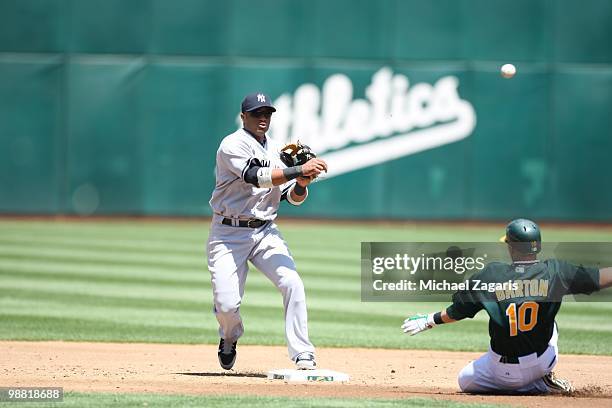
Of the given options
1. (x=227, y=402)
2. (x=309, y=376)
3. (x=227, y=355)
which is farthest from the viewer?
(x=227, y=355)

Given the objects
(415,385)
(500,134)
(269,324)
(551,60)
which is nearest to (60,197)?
(500,134)

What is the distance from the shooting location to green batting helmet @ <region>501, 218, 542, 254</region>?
20.2 feet

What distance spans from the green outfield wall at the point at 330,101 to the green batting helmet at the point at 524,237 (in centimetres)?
1500

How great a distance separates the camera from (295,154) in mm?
7246

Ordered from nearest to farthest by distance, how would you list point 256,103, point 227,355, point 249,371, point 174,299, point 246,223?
point 256,103, point 246,223, point 227,355, point 249,371, point 174,299

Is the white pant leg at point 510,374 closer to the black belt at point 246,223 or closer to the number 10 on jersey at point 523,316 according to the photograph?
the number 10 on jersey at point 523,316

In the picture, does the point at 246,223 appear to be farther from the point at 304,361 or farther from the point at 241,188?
the point at 304,361

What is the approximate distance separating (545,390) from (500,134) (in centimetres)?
1538

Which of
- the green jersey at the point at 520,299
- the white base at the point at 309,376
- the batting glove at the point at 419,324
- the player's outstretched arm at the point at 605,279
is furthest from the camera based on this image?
the white base at the point at 309,376

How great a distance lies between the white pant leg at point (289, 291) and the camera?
22.9ft

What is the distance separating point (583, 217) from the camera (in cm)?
2186

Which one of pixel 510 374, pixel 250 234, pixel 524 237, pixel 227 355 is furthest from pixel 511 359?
pixel 227 355

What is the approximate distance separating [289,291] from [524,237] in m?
1.65

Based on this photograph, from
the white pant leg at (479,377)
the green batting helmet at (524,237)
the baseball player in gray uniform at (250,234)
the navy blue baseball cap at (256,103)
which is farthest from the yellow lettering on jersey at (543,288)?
the navy blue baseball cap at (256,103)
